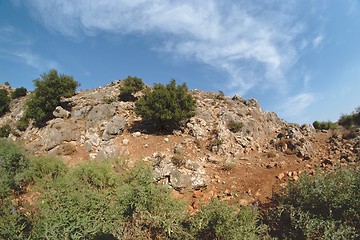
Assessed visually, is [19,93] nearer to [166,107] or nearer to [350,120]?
[166,107]

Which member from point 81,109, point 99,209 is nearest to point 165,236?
point 99,209

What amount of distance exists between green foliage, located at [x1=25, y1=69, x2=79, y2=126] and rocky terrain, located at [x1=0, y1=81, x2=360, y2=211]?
3.11 feet

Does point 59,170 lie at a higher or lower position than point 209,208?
higher

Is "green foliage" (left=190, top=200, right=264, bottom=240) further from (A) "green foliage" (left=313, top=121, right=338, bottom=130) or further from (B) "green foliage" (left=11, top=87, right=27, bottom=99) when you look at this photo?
→ (B) "green foliage" (left=11, top=87, right=27, bottom=99)

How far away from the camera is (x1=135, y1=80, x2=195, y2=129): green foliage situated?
1591cm

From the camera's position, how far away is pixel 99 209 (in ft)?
23.2

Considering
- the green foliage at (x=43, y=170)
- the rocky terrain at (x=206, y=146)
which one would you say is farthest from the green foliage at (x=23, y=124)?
the green foliage at (x=43, y=170)

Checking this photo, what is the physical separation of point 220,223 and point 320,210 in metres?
3.06

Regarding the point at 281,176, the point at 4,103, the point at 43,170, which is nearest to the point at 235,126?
the point at 281,176

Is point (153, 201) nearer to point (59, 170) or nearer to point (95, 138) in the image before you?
point (59, 170)

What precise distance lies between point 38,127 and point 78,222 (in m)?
15.6

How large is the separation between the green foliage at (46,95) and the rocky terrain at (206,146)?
95cm

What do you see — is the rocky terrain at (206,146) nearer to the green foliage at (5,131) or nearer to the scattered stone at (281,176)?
the scattered stone at (281,176)

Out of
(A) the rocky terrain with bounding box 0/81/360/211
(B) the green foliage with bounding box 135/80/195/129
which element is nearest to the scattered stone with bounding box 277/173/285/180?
(A) the rocky terrain with bounding box 0/81/360/211
